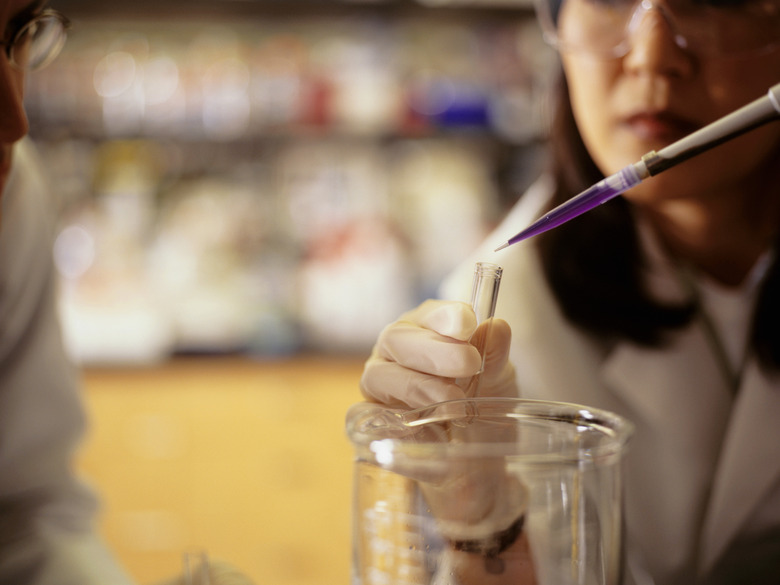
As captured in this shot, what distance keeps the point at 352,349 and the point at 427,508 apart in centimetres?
183

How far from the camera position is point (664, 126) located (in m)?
0.53

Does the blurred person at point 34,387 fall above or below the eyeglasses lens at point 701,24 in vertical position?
below

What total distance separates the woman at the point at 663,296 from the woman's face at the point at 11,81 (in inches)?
11.5

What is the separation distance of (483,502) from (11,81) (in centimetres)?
41

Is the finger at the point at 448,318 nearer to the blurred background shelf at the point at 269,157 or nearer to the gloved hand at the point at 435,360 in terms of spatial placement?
the gloved hand at the point at 435,360

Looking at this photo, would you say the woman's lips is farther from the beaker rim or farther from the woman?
the beaker rim

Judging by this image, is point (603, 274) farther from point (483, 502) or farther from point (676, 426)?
point (483, 502)

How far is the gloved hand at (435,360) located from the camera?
1.31 ft

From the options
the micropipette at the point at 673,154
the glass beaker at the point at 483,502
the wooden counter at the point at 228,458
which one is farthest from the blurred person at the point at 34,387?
the wooden counter at the point at 228,458

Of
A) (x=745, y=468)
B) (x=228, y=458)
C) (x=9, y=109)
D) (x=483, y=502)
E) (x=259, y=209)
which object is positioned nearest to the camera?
(x=483, y=502)

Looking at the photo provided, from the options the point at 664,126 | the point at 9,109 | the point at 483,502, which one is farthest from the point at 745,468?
the point at 9,109

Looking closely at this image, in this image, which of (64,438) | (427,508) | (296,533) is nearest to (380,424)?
(427,508)

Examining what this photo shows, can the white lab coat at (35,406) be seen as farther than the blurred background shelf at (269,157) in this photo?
No

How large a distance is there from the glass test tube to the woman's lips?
0.20m
